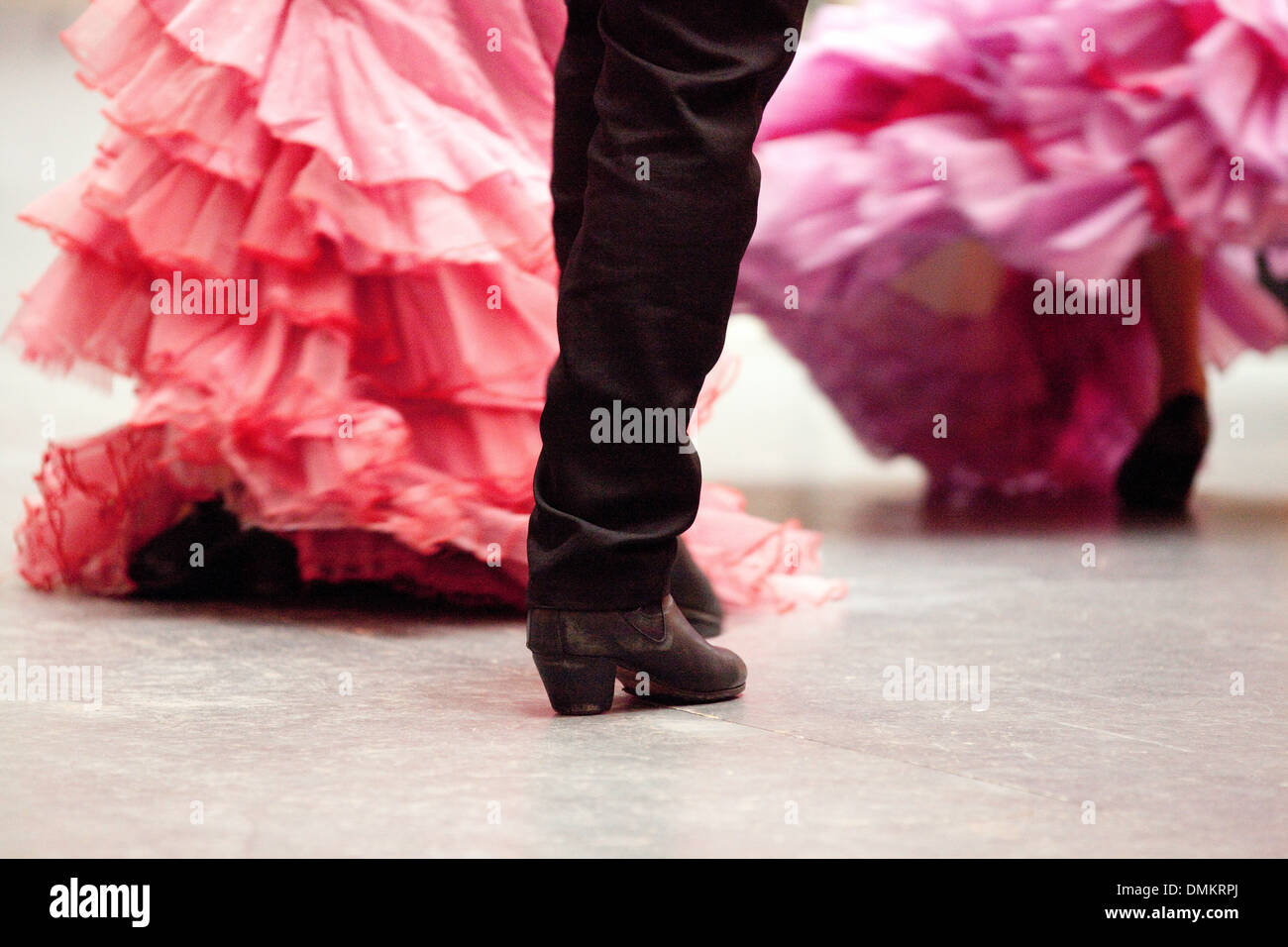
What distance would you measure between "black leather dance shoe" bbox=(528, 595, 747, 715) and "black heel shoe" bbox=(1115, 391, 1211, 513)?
1.56m

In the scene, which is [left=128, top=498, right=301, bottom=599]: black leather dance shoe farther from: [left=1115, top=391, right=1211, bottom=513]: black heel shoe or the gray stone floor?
[left=1115, top=391, right=1211, bottom=513]: black heel shoe

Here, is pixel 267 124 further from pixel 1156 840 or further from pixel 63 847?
pixel 1156 840

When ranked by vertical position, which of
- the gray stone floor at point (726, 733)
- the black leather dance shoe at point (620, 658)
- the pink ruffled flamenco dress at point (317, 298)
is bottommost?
the gray stone floor at point (726, 733)

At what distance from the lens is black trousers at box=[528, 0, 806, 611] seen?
100 cm

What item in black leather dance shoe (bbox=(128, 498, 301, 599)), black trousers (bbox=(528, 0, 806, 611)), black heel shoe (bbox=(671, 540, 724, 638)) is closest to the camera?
black trousers (bbox=(528, 0, 806, 611))

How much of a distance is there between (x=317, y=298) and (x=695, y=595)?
0.49m

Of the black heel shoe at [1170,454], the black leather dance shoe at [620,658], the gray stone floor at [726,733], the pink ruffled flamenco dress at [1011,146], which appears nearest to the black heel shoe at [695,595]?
the gray stone floor at [726,733]

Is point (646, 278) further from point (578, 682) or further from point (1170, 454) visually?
point (1170, 454)

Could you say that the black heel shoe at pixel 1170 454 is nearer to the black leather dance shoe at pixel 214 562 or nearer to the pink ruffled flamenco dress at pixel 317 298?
the pink ruffled flamenco dress at pixel 317 298

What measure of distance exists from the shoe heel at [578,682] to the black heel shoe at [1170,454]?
161cm

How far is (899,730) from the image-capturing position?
102 cm

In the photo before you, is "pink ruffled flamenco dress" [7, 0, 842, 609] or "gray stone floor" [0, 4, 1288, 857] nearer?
"gray stone floor" [0, 4, 1288, 857]

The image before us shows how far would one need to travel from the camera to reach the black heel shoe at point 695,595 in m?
1.40

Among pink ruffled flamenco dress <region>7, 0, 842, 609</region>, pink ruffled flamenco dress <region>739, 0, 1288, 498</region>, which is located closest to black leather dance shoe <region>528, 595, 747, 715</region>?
pink ruffled flamenco dress <region>7, 0, 842, 609</region>
